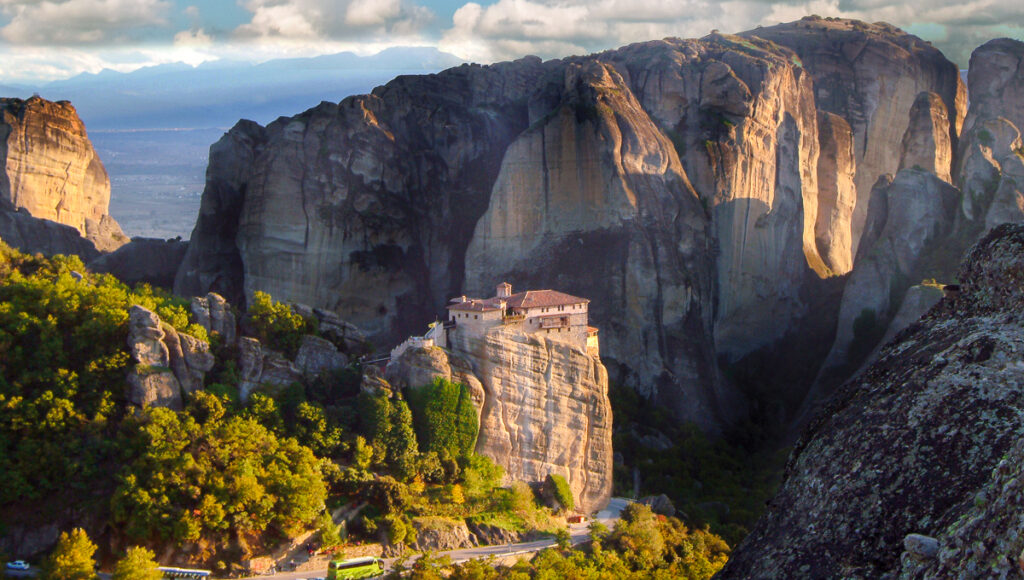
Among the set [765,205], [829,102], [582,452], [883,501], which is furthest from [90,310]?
[829,102]

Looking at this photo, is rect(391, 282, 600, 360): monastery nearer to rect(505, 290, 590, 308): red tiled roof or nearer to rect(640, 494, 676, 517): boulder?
rect(505, 290, 590, 308): red tiled roof

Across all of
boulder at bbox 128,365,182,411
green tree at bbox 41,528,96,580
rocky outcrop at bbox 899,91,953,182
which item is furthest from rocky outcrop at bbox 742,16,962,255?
green tree at bbox 41,528,96,580

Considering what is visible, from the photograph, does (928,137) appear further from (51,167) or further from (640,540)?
(51,167)

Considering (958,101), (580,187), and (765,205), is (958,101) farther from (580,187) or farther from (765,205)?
(580,187)

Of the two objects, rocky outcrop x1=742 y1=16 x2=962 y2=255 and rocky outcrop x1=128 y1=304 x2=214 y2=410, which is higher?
rocky outcrop x1=742 y1=16 x2=962 y2=255

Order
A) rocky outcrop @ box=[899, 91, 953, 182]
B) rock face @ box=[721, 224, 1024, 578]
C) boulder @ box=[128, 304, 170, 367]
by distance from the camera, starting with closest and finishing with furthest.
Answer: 1. rock face @ box=[721, 224, 1024, 578]
2. boulder @ box=[128, 304, 170, 367]
3. rocky outcrop @ box=[899, 91, 953, 182]

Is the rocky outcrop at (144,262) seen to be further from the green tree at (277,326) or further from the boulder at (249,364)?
the boulder at (249,364)

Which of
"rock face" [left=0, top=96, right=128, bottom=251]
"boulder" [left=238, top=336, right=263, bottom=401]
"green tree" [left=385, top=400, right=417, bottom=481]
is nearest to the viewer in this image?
"green tree" [left=385, top=400, right=417, bottom=481]

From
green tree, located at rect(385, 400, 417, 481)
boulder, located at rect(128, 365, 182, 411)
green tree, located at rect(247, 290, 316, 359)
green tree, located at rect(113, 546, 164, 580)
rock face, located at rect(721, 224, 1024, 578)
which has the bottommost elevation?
green tree, located at rect(113, 546, 164, 580)

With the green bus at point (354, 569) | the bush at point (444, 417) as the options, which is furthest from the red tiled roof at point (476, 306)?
the green bus at point (354, 569)
